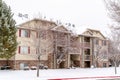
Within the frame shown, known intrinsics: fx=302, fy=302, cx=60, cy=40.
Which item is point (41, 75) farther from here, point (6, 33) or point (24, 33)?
point (24, 33)

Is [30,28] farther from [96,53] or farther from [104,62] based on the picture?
[104,62]

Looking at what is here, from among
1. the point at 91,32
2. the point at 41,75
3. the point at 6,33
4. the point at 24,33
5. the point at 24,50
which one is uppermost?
the point at 91,32

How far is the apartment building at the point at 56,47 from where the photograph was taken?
44.1 metres

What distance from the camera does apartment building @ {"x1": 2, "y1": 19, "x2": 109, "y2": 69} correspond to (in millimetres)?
44062

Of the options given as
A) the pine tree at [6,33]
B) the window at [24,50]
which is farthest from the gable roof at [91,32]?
the pine tree at [6,33]

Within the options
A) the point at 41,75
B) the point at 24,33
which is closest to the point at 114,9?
the point at 41,75

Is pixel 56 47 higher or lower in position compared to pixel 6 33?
lower

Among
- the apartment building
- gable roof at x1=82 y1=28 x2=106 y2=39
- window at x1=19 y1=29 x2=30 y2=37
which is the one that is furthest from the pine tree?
gable roof at x1=82 y1=28 x2=106 y2=39

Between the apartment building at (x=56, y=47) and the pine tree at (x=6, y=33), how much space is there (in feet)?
10.1

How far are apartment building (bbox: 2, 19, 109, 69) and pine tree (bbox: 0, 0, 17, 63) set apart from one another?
308 centimetres

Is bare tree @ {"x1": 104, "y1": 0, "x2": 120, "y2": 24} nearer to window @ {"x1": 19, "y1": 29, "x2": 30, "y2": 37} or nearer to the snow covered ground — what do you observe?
the snow covered ground

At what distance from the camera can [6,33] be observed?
4094 centimetres

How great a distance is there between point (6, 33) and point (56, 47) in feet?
44.8

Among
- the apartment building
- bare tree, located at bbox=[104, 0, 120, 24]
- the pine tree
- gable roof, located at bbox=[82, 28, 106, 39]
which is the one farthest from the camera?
gable roof, located at bbox=[82, 28, 106, 39]
